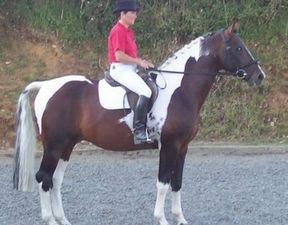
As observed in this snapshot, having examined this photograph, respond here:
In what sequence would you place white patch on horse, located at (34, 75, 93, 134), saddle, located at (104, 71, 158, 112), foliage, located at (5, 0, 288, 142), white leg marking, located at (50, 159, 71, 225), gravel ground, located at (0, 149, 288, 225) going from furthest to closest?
1. foliage, located at (5, 0, 288, 142)
2. gravel ground, located at (0, 149, 288, 225)
3. white patch on horse, located at (34, 75, 93, 134)
4. white leg marking, located at (50, 159, 71, 225)
5. saddle, located at (104, 71, 158, 112)

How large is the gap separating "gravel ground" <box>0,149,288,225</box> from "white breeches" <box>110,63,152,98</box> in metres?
1.34

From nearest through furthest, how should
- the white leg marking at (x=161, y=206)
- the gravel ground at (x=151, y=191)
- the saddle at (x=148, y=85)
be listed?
the white leg marking at (x=161, y=206)
the saddle at (x=148, y=85)
the gravel ground at (x=151, y=191)

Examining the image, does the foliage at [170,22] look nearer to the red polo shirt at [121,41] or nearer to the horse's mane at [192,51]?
the horse's mane at [192,51]

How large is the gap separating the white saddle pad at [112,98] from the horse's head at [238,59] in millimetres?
1062

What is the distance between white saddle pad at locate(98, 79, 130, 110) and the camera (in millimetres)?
8310

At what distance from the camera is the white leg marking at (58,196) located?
834 cm

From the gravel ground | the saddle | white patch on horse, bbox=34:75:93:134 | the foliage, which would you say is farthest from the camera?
the foliage

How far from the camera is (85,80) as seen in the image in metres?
8.59

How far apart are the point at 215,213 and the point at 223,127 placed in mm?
Result: 5321

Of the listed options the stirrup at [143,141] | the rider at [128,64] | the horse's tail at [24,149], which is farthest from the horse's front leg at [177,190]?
the horse's tail at [24,149]

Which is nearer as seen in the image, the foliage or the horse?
the horse

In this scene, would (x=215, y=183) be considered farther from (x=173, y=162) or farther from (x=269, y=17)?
(x=269, y=17)

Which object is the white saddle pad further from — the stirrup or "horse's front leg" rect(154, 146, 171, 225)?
"horse's front leg" rect(154, 146, 171, 225)

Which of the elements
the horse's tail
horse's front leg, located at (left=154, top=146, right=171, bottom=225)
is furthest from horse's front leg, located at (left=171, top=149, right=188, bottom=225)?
the horse's tail
